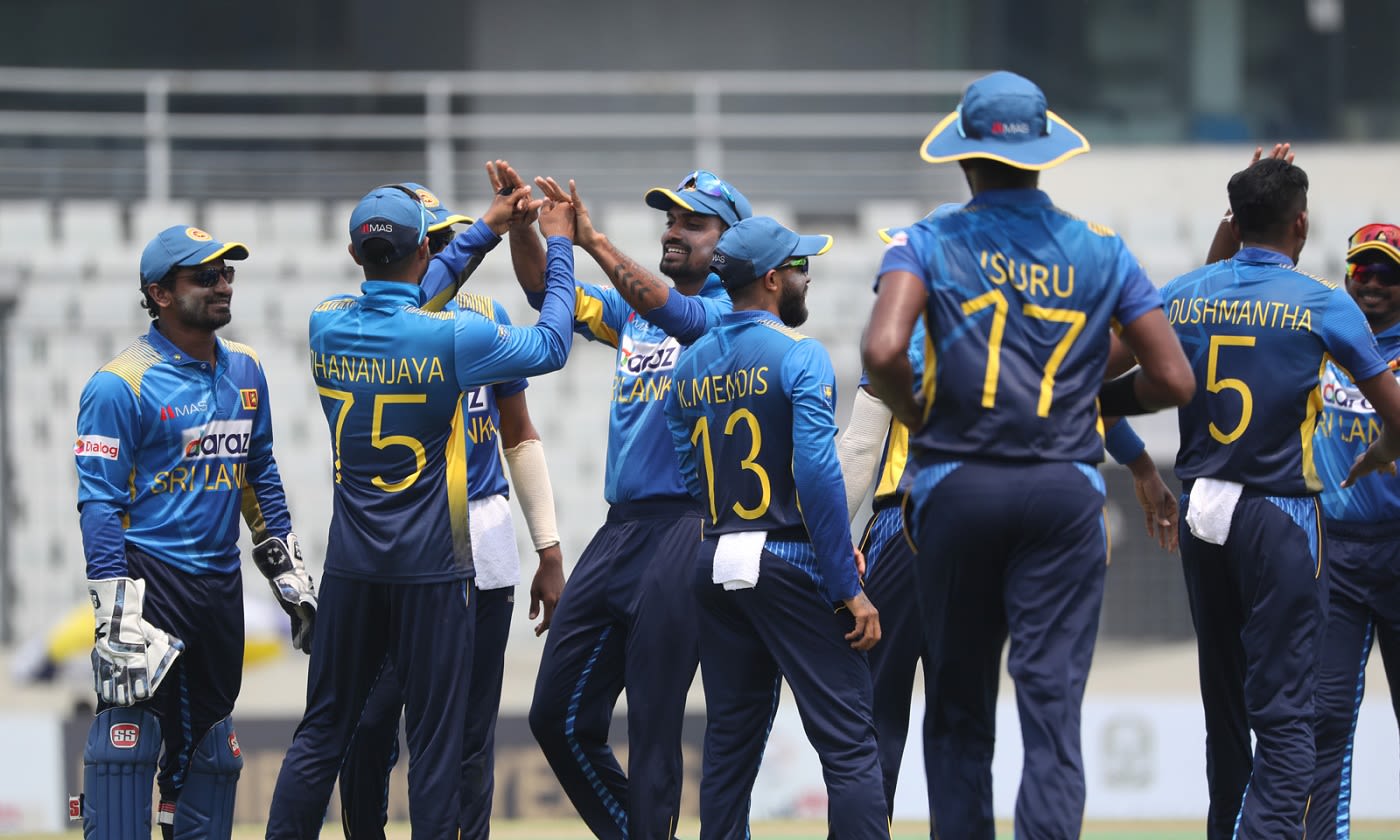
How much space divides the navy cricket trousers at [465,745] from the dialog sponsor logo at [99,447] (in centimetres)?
115

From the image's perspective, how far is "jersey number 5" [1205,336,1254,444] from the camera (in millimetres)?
5656

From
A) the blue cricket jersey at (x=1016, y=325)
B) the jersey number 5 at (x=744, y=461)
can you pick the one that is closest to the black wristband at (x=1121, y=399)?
the blue cricket jersey at (x=1016, y=325)

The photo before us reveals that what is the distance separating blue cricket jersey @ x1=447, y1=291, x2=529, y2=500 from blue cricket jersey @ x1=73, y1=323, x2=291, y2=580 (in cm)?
75

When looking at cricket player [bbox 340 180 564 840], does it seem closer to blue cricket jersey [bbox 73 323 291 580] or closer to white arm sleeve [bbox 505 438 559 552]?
white arm sleeve [bbox 505 438 559 552]

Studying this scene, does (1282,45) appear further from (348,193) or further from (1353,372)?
(1353,372)

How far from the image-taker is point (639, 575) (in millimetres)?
6055

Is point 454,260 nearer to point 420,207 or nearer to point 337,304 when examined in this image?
point 420,207

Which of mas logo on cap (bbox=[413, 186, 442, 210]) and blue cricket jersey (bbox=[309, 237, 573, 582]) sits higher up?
mas logo on cap (bbox=[413, 186, 442, 210])

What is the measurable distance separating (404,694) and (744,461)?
1.35 meters

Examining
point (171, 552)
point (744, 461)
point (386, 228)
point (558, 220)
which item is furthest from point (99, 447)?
point (744, 461)

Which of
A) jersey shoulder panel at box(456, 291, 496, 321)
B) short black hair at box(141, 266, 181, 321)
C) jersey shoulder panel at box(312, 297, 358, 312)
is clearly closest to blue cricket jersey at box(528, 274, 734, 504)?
jersey shoulder panel at box(456, 291, 496, 321)

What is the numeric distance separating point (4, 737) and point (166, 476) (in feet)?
13.3

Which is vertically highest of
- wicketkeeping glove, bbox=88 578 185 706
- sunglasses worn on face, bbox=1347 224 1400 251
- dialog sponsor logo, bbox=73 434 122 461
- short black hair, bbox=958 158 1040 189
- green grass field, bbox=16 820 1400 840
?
short black hair, bbox=958 158 1040 189

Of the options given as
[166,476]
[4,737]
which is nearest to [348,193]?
[4,737]
